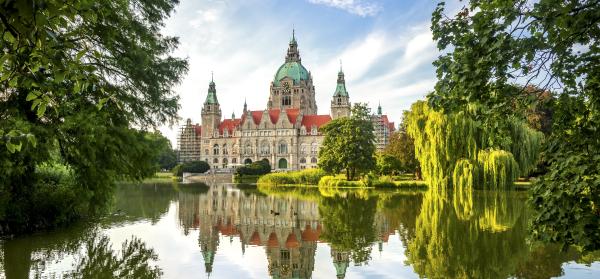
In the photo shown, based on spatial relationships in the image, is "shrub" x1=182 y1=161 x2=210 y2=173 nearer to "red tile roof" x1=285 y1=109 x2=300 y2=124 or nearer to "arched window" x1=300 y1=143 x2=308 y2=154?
"arched window" x1=300 y1=143 x2=308 y2=154

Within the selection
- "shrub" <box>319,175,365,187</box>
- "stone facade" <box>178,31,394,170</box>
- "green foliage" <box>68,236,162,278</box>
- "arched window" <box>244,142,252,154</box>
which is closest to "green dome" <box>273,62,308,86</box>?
"stone facade" <box>178,31,394,170</box>

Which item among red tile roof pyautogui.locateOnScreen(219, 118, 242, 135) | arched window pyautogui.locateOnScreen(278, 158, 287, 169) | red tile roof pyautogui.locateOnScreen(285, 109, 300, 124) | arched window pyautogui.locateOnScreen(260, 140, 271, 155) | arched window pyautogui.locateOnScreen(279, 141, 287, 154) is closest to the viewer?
arched window pyautogui.locateOnScreen(278, 158, 287, 169)

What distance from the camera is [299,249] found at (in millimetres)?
10602

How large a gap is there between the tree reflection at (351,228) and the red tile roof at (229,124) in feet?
226

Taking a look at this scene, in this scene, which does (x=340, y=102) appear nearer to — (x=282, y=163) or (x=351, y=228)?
(x=282, y=163)

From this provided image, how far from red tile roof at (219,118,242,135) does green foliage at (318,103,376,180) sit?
4671 cm

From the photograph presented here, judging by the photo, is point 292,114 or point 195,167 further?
point 292,114

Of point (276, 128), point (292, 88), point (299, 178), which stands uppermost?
point (292, 88)

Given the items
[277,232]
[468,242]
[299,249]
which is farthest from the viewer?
[277,232]

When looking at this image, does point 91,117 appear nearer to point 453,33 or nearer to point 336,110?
point 453,33

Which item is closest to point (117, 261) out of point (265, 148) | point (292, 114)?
point (265, 148)

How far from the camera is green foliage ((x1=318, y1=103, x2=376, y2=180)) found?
3853 cm

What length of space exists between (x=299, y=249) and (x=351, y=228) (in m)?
3.14

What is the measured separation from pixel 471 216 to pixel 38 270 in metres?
12.8
